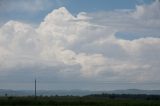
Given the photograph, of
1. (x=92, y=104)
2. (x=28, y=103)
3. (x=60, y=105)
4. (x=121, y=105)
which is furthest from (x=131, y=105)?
(x=28, y=103)

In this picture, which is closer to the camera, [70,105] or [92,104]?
[70,105]

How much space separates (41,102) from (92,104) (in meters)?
8.02

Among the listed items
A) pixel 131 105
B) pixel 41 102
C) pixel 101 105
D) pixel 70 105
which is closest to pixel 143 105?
pixel 131 105

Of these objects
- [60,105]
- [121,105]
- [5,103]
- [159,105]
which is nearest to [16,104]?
[5,103]

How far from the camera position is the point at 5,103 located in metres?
66.5

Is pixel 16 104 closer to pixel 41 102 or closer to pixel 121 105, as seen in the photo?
pixel 41 102

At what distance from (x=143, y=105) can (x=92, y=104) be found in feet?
26.2

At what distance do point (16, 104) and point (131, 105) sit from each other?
17551 millimetres

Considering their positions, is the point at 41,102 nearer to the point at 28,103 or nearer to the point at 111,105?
the point at 28,103

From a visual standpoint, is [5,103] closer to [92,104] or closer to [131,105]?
[92,104]

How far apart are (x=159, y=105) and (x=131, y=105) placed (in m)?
4.25

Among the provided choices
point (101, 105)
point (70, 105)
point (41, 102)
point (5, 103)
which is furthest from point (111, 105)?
point (5, 103)

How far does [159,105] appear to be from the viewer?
217 feet

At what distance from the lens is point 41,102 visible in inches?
2692
